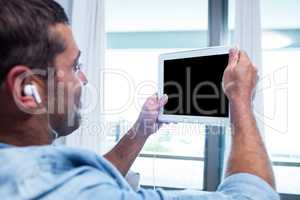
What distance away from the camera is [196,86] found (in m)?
1.06

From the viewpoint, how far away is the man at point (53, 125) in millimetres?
427

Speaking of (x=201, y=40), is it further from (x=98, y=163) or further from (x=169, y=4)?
(x=98, y=163)

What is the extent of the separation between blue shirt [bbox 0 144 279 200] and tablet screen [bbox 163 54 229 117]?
45 cm

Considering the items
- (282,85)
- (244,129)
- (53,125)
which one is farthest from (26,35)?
(282,85)

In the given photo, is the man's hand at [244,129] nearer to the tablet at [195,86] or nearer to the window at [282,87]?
the tablet at [195,86]

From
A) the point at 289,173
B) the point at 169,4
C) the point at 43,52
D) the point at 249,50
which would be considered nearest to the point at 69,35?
the point at 43,52

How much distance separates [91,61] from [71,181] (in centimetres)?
135

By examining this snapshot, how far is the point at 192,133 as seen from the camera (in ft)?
5.78

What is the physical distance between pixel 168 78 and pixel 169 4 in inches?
36.0

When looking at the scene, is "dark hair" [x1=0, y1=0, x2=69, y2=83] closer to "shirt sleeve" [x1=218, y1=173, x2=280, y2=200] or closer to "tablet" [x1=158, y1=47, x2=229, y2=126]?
"shirt sleeve" [x1=218, y1=173, x2=280, y2=200]

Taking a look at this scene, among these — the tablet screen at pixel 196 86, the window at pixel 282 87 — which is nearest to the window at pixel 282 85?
the window at pixel 282 87

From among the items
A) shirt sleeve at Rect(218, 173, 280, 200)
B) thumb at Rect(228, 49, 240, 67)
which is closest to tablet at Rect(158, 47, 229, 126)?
thumb at Rect(228, 49, 240, 67)

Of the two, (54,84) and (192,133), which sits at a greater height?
(54,84)

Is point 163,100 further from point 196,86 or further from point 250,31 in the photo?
point 250,31
